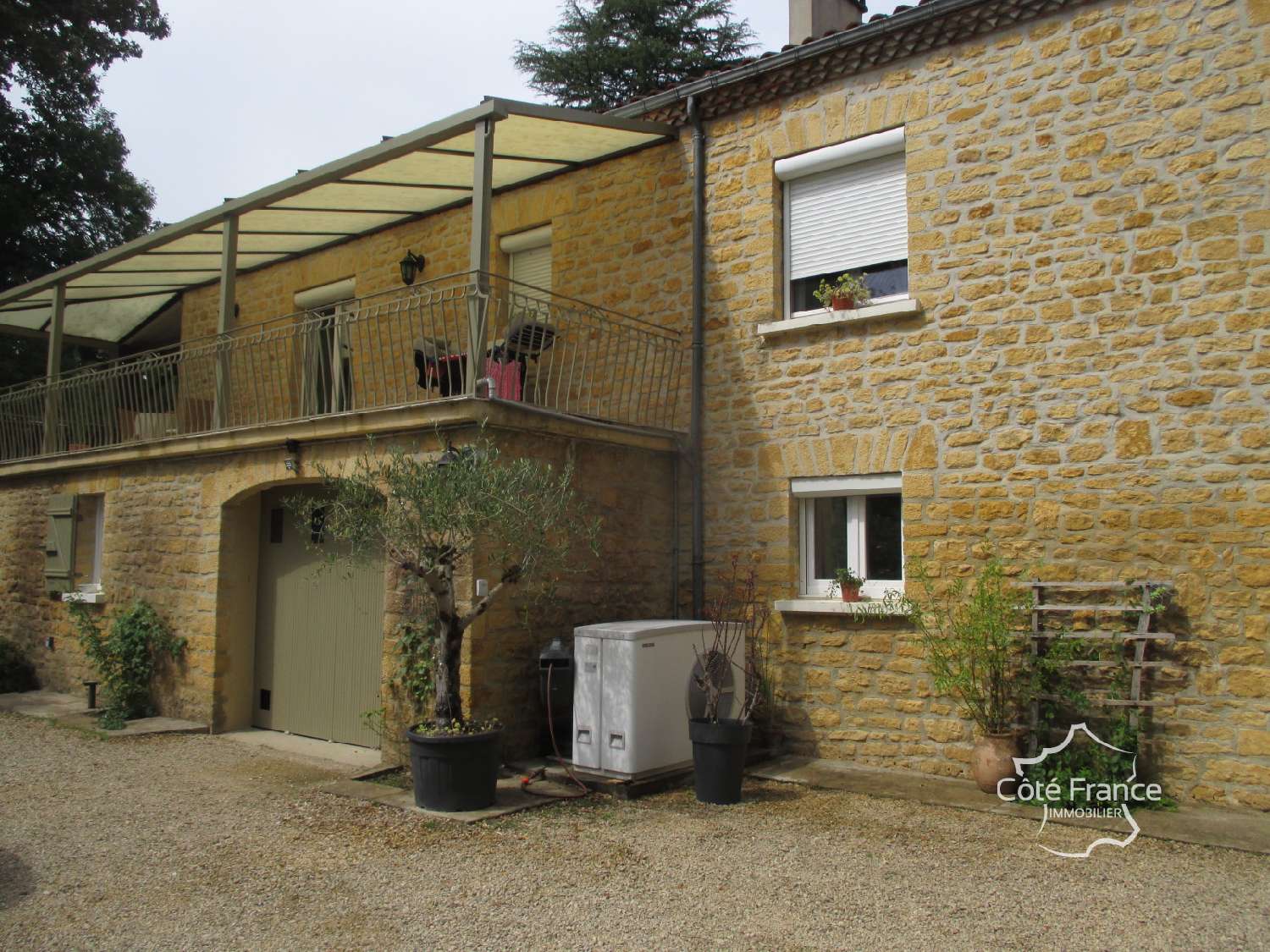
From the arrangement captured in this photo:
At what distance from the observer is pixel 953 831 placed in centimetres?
538

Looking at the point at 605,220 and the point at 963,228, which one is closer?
the point at 963,228

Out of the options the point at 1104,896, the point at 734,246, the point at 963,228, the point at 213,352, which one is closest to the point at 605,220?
the point at 734,246

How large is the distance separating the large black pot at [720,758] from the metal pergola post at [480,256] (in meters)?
2.50

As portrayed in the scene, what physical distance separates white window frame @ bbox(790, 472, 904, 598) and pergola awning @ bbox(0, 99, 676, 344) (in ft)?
10.1

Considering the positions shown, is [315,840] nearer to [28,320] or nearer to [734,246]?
[734,246]

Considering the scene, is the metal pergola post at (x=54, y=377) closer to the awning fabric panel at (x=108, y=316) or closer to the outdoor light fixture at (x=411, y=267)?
the awning fabric panel at (x=108, y=316)

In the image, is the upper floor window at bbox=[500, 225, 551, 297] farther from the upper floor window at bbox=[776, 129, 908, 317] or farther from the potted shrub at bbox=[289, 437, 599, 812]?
the potted shrub at bbox=[289, 437, 599, 812]

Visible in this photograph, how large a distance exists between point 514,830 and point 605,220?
5154mm

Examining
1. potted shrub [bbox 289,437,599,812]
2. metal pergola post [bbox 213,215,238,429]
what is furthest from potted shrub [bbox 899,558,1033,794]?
metal pergola post [bbox 213,215,238,429]

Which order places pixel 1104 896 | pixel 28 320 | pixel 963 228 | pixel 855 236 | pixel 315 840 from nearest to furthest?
pixel 1104 896, pixel 315 840, pixel 963 228, pixel 855 236, pixel 28 320

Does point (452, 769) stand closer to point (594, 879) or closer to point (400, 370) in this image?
point (594, 879)

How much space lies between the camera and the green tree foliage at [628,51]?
19.9 meters

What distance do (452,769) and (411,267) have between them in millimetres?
5648

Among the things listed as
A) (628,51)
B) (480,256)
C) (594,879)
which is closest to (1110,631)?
(594,879)
